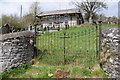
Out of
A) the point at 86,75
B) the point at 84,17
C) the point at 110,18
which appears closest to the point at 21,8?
the point at 84,17

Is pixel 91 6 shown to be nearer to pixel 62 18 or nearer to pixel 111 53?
pixel 62 18

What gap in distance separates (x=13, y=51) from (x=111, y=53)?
3.52m

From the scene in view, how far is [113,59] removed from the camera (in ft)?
12.5

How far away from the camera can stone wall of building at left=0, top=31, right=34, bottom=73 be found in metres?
4.60

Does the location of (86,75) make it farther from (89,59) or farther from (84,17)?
(84,17)

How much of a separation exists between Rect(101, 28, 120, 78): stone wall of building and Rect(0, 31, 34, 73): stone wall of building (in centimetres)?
307

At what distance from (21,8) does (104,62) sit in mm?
26569

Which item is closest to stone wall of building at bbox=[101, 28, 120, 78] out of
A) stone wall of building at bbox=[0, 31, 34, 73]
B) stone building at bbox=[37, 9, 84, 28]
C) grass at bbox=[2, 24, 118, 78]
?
grass at bbox=[2, 24, 118, 78]

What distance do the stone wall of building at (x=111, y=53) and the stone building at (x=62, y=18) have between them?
1734 centimetres

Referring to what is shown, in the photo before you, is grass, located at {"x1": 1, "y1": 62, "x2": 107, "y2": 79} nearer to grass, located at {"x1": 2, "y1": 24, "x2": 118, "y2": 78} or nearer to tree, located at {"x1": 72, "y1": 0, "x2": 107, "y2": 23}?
grass, located at {"x1": 2, "y1": 24, "x2": 118, "y2": 78}

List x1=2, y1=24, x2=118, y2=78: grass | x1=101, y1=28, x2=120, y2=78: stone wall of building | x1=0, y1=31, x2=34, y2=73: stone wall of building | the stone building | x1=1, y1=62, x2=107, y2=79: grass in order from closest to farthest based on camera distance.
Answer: x1=101, y1=28, x2=120, y2=78: stone wall of building → x1=1, y1=62, x2=107, y2=79: grass → x1=2, y1=24, x2=118, y2=78: grass → x1=0, y1=31, x2=34, y2=73: stone wall of building → the stone building

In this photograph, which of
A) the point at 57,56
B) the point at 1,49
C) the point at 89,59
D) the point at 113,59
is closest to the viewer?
the point at 113,59

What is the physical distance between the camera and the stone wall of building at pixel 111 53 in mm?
3715

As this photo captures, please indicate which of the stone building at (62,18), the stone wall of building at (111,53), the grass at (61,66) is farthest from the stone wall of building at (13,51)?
the stone building at (62,18)
